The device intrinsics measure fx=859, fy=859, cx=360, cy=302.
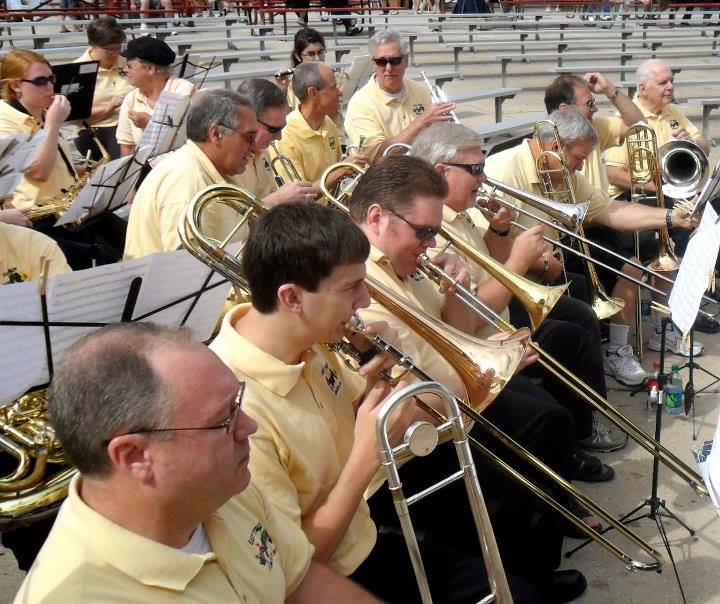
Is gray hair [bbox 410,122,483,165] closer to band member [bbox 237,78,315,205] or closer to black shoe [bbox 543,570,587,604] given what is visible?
band member [bbox 237,78,315,205]

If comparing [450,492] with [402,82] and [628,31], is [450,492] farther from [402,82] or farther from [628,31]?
[628,31]

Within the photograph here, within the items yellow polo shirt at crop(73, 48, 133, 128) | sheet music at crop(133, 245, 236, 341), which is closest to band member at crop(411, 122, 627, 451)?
sheet music at crop(133, 245, 236, 341)

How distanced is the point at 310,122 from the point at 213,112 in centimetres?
186

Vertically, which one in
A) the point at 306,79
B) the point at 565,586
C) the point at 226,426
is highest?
the point at 306,79

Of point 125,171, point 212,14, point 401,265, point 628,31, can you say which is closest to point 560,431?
point 401,265

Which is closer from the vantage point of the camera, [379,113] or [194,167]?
[194,167]

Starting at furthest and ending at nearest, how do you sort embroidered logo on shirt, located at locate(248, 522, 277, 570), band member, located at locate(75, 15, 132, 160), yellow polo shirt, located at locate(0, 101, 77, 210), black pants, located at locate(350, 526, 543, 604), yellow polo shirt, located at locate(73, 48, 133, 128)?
yellow polo shirt, located at locate(73, 48, 133, 128) < band member, located at locate(75, 15, 132, 160) < yellow polo shirt, located at locate(0, 101, 77, 210) < black pants, located at locate(350, 526, 543, 604) < embroidered logo on shirt, located at locate(248, 522, 277, 570)

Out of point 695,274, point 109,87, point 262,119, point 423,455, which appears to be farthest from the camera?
point 109,87

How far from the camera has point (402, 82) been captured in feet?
21.7

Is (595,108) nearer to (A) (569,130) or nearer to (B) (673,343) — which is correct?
(A) (569,130)

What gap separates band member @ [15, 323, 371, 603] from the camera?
150 cm

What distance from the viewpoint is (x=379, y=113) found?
6.39 metres

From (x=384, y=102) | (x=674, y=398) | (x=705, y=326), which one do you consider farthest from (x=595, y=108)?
(x=674, y=398)

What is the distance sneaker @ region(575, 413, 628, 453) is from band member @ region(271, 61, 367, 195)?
2.55 meters
